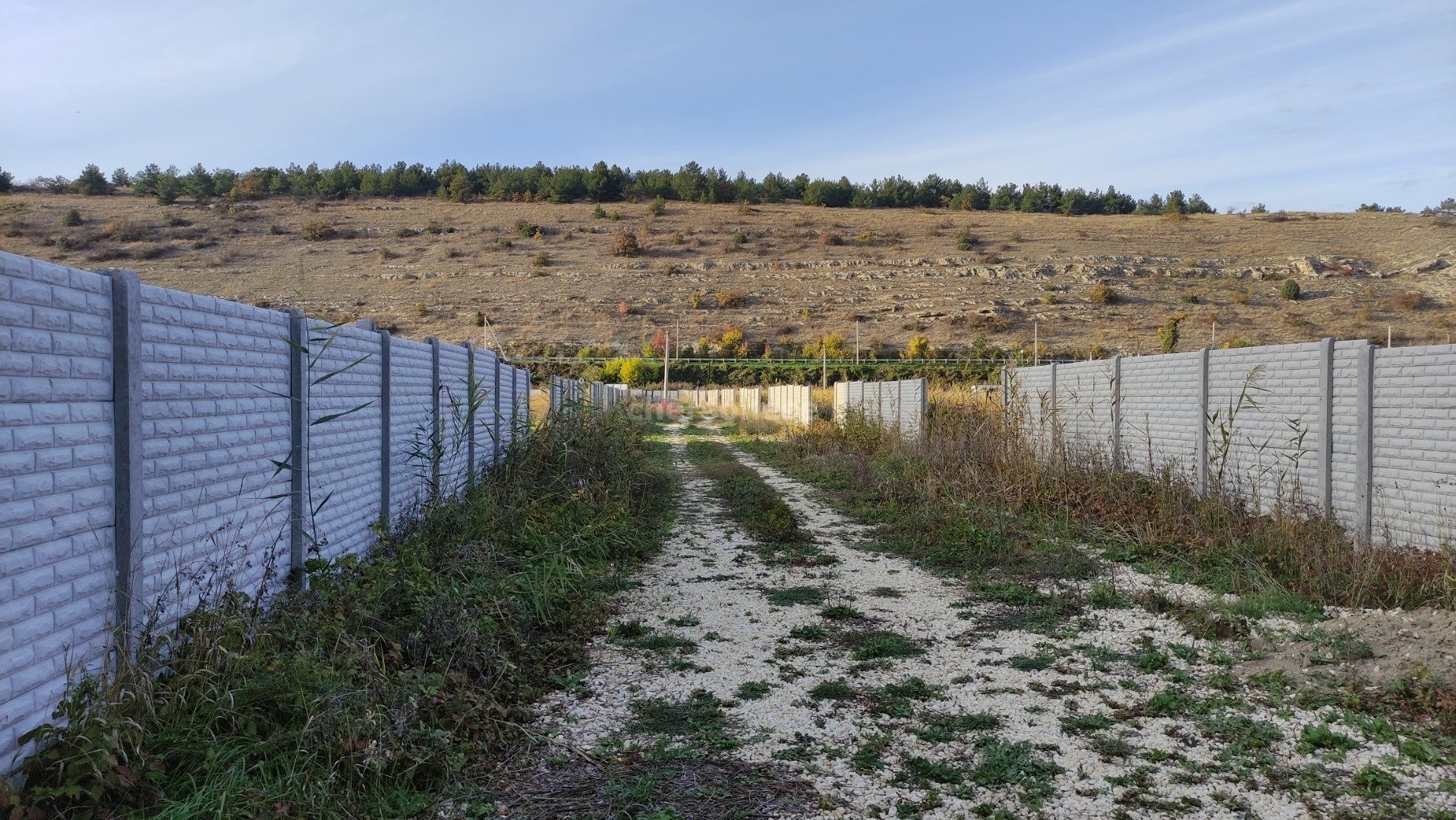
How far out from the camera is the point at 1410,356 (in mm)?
7570

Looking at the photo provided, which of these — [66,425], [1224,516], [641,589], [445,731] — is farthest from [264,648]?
[1224,516]

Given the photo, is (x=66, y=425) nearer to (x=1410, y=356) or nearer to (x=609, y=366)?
(x=1410, y=356)

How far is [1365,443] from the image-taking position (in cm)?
791

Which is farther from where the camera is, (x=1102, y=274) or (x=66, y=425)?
(x=1102, y=274)

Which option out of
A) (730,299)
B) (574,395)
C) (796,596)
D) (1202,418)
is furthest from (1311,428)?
(730,299)

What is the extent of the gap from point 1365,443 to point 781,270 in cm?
5423

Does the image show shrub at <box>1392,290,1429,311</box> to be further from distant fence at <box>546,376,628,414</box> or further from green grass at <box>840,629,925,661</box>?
green grass at <box>840,629,925,661</box>

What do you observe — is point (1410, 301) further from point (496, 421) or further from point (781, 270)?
point (496, 421)

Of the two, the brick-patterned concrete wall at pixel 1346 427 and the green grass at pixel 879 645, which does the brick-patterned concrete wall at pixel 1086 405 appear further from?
the green grass at pixel 879 645

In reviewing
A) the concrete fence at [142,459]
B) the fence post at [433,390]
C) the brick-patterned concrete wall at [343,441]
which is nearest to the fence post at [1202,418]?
the fence post at [433,390]

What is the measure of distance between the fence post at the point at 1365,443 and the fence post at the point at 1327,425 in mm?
329

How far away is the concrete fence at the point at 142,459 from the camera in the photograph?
119 inches

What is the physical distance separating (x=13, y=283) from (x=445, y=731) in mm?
2422

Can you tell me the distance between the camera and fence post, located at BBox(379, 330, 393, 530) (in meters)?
7.43
